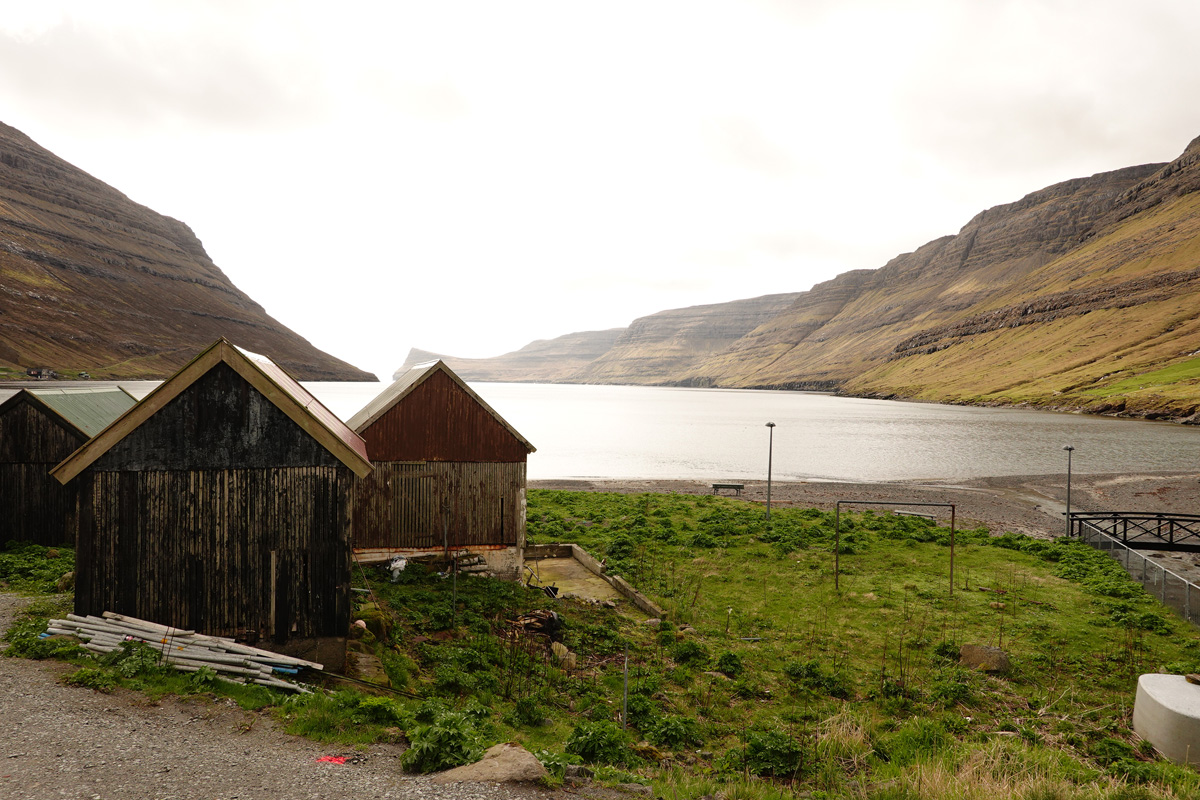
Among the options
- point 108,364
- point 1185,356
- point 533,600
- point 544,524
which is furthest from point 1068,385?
point 108,364

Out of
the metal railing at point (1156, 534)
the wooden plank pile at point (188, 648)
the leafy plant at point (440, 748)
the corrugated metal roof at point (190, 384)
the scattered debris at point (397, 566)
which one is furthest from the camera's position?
the metal railing at point (1156, 534)

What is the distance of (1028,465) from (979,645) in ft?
218

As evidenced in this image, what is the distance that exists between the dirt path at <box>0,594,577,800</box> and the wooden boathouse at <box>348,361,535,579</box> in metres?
12.2

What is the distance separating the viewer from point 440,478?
2306 cm

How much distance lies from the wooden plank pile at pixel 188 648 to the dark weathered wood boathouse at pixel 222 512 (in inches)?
15.0

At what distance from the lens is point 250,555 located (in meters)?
12.6

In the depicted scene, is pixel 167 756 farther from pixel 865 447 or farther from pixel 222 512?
pixel 865 447

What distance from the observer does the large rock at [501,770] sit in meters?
8.42

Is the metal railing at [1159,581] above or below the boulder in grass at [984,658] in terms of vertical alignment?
above

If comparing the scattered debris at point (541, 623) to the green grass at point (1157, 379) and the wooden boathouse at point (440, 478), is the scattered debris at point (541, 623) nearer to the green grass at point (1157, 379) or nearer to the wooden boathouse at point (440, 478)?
the wooden boathouse at point (440, 478)

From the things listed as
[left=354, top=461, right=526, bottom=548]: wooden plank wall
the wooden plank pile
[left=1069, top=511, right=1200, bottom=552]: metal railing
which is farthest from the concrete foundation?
[left=1069, top=511, right=1200, bottom=552]: metal railing

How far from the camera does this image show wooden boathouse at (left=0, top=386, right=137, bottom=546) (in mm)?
21078

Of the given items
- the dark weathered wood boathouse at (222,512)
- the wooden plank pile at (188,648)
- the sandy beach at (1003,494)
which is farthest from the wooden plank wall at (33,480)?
the sandy beach at (1003,494)

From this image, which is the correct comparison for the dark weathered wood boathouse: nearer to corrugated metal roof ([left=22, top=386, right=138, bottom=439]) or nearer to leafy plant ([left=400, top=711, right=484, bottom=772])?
leafy plant ([left=400, top=711, right=484, bottom=772])
